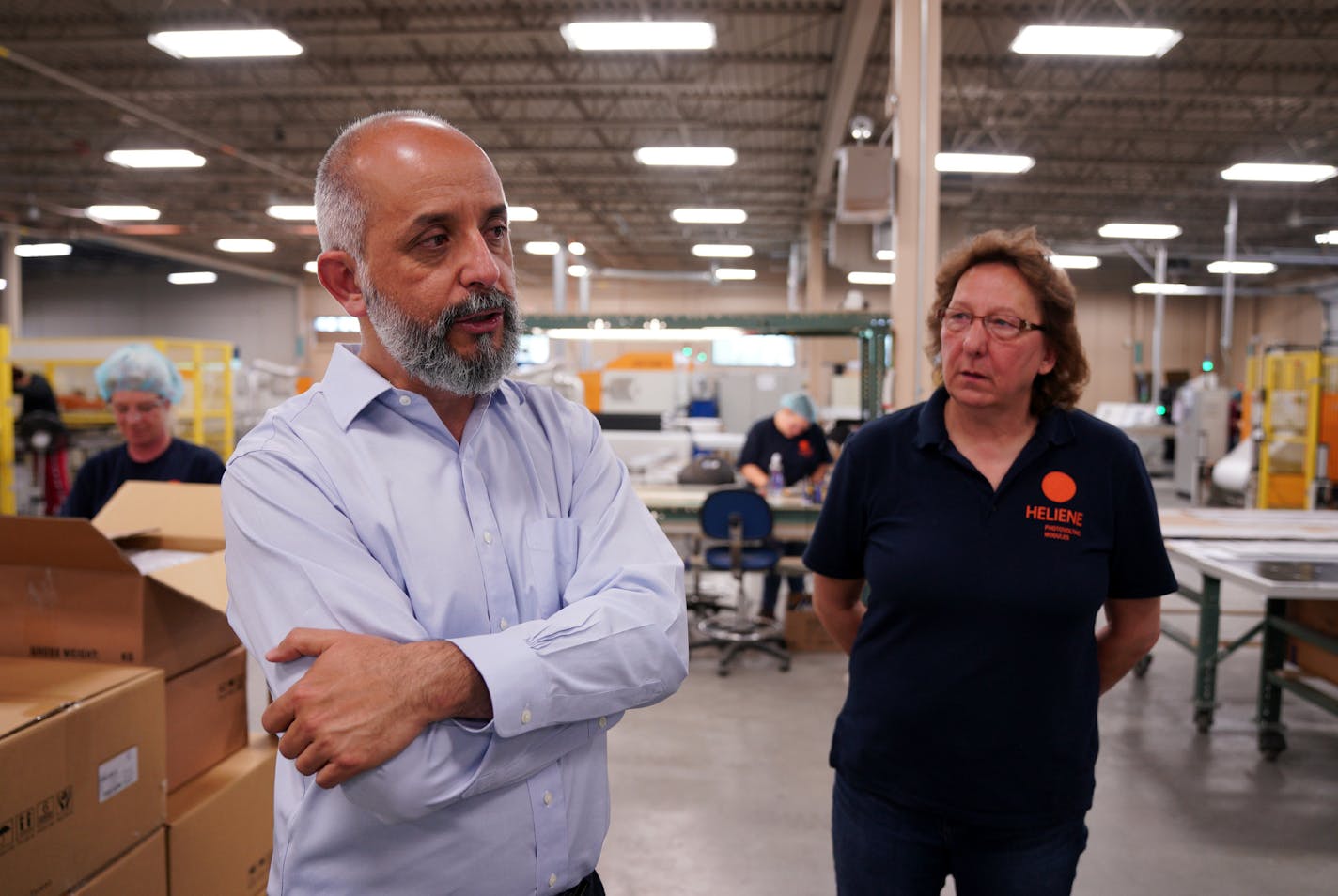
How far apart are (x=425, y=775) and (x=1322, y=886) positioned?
324 cm

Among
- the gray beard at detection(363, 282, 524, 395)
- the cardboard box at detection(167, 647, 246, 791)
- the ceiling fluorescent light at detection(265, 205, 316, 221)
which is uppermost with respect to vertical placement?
the ceiling fluorescent light at detection(265, 205, 316, 221)

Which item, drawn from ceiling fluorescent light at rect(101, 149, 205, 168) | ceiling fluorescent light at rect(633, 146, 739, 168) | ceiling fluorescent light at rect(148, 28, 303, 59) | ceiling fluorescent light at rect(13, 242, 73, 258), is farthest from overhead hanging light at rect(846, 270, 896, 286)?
ceiling fluorescent light at rect(13, 242, 73, 258)

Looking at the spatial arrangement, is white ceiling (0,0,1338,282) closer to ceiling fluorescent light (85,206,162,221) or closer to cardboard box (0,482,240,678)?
ceiling fluorescent light (85,206,162,221)

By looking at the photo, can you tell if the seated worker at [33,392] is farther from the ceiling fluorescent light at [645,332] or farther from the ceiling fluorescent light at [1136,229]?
the ceiling fluorescent light at [1136,229]

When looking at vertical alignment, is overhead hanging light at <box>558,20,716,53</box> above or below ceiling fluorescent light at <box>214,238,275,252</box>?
below

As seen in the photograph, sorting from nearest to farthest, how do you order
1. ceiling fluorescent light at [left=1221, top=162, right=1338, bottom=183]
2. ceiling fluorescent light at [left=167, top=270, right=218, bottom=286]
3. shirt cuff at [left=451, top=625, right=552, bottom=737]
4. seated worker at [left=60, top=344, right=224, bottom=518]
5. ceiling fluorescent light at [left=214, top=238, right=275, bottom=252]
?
shirt cuff at [left=451, top=625, right=552, bottom=737], seated worker at [left=60, top=344, right=224, bottom=518], ceiling fluorescent light at [left=1221, top=162, right=1338, bottom=183], ceiling fluorescent light at [left=214, top=238, right=275, bottom=252], ceiling fluorescent light at [left=167, top=270, right=218, bottom=286]

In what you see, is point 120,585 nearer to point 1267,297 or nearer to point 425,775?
point 425,775

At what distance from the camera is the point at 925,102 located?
4.72 m

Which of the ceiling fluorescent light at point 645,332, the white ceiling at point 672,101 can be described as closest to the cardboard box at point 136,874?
the ceiling fluorescent light at point 645,332

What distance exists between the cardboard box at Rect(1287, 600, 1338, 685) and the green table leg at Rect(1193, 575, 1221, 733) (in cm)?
31

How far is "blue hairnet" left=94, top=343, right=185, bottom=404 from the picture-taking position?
294 centimetres

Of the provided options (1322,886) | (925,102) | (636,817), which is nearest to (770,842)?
(636,817)

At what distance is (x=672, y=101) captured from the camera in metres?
9.80

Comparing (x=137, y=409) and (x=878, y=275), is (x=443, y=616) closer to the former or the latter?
(x=137, y=409)
